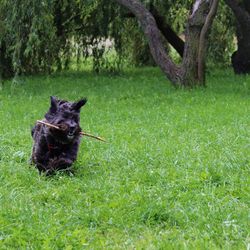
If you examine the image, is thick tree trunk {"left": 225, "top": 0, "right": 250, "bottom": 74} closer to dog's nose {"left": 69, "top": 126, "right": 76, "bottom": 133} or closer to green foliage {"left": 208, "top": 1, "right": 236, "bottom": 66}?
green foliage {"left": 208, "top": 1, "right": 236, "bottom": 66}

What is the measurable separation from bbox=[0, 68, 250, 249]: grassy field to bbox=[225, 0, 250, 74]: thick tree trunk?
529 centimetres

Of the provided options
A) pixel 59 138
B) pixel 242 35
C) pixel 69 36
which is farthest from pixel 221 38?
pixel 59 138

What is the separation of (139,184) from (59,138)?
2.75 ft

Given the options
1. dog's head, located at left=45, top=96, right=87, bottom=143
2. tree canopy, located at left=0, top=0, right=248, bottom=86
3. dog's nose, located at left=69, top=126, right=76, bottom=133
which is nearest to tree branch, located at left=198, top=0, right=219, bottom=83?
tree canopy, located at left=0, top=0, right=248, bottom=86

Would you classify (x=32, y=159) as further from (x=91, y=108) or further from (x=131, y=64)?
(x=131, y=64)

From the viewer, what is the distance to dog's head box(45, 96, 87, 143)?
5586mm

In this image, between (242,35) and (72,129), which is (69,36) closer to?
(242,35)

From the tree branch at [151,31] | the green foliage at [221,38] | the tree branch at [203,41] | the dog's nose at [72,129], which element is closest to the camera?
the dog's nose at [72,129]

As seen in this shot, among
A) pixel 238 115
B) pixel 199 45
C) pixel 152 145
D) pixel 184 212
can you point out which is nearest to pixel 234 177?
pixel 184 212

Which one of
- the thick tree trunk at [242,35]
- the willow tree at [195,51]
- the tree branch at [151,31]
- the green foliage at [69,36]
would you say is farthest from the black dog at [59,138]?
the thick tree trunk at [242,35]

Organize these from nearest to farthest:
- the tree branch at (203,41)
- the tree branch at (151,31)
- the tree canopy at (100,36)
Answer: the tree branch at (203,41) → the tree branch at (151,31) → the tree canopy at (100,36)

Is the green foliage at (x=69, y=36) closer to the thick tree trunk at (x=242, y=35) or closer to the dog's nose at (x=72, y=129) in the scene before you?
the thick tree trunk at (x=242, y=35)

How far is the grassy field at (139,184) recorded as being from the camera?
4.39 m

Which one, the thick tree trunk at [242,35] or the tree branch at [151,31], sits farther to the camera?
the thick tree trunk at [242,35]
